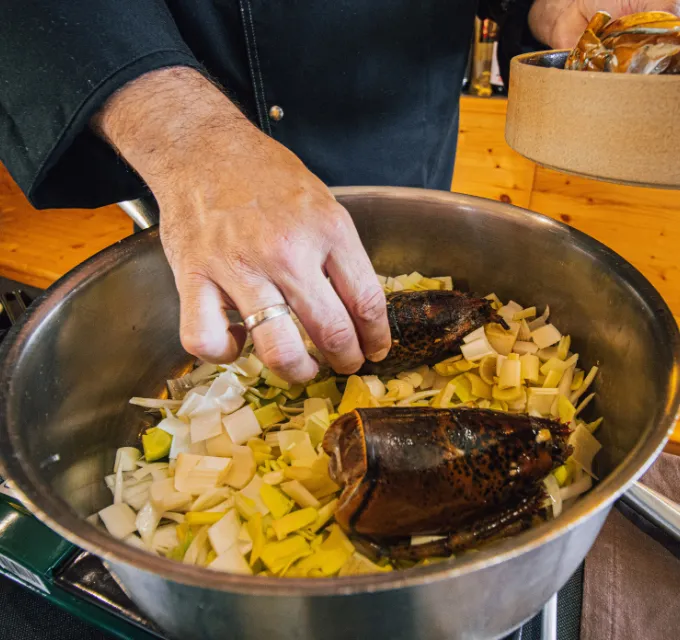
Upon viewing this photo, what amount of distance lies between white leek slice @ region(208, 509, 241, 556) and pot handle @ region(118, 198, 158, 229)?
2.13ft

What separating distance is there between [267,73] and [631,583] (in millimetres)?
1114

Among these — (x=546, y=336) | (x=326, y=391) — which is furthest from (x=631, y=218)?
(x=326, y=391)

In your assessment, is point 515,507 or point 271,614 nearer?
point 271,614

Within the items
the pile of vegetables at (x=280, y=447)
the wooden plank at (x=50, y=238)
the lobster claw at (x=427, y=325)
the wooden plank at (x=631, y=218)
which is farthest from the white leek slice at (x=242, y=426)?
the wooden plank at (x=631, y=218)

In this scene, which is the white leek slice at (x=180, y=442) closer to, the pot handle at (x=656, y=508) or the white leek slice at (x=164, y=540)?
the white leek slice at (x=164, y=540)

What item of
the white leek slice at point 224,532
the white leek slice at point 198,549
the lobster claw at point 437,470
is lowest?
the white leek slice at point 198,549

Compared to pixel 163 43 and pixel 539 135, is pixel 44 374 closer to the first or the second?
pixel 163 43

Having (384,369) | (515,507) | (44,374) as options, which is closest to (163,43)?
(44,374)

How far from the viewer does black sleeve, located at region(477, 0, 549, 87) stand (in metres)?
1.22

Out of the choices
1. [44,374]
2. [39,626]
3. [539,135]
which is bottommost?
[39,626]

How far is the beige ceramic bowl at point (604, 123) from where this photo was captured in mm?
543

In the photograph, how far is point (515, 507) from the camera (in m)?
0.72

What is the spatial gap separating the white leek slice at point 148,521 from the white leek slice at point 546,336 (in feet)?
2.35

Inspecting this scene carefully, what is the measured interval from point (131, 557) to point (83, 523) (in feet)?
0.26
